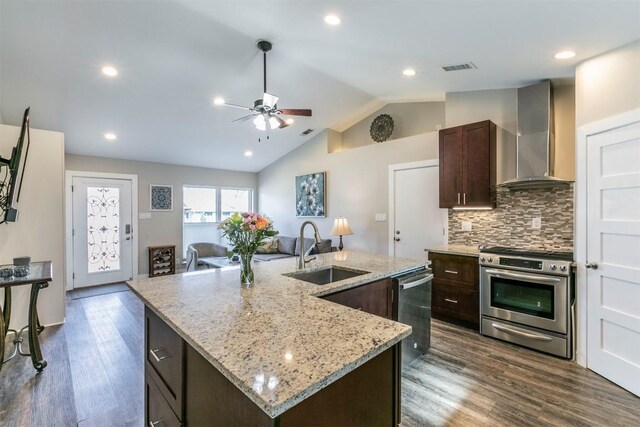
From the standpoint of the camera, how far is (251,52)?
3385mm

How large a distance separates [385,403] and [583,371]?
248 centimetres

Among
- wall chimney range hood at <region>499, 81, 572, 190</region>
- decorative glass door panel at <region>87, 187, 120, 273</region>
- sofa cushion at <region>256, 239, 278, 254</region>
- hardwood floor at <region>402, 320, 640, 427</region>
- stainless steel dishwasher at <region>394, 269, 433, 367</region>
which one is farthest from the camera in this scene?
sofa cushion at <region>256, 239, 278, 254</region>

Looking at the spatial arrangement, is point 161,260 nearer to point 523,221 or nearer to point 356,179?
point 356,179

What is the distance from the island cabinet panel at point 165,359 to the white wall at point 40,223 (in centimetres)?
292

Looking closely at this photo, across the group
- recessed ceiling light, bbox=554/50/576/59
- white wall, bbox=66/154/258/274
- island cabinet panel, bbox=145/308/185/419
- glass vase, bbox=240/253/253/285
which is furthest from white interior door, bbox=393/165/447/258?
white wall, bbox=66/154/258/274

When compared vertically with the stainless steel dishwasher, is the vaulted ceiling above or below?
above

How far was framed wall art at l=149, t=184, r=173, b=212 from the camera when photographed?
615 cm

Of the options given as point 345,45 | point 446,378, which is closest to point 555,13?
point 345,45

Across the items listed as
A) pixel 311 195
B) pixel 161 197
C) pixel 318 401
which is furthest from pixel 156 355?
pixel 161 197

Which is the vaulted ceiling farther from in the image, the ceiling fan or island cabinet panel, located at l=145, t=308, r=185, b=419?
island cabinet panel, located at l=145, t=308, r=185, b=419

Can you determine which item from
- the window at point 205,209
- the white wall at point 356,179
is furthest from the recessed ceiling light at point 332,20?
the window at point 205,209

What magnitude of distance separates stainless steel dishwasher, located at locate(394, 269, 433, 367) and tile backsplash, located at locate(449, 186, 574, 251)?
1.56 metres

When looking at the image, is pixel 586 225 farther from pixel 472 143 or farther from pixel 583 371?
pixel 472 143

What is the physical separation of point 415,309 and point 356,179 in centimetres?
317
